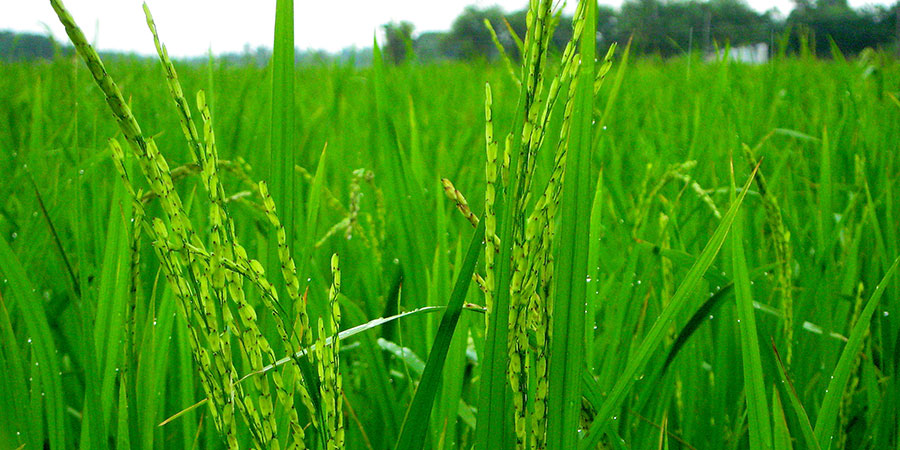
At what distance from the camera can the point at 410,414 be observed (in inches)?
14.5

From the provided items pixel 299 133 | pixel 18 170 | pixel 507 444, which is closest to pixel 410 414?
pixel 507 444

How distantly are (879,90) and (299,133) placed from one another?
1955 mm

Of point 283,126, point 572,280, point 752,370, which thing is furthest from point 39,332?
point 752,370

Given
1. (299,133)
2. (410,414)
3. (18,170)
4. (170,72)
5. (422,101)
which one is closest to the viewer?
(170,72)

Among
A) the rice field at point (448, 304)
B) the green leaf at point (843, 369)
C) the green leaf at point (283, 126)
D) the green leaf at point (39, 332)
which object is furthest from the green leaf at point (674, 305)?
the green leaf at point (39, 332)

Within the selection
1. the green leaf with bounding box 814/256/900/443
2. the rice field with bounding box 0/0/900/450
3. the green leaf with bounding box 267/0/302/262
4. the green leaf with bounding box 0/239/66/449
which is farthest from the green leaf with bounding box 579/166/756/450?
the green leaf with bounding box 0/239/66/449

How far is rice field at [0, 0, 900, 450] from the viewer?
284mm

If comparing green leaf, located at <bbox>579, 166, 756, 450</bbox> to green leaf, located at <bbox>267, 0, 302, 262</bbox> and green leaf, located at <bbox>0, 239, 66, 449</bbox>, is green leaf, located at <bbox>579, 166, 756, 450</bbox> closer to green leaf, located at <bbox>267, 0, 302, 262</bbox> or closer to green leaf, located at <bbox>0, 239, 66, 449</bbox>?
green leaf, located at <bbox>267, 0, 302, 262</bbox>

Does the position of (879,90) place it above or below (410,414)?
above

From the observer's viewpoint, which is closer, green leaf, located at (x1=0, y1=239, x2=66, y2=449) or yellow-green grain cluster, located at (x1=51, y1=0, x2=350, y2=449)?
yellow-green grain cluster, located at (x1=51, y1=0, x2=350, y2=449)

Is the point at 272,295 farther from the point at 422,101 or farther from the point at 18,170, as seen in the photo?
the point at 422,101

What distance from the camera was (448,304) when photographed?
35 centimetres

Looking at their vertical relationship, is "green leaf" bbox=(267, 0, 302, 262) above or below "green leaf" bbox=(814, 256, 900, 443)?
above

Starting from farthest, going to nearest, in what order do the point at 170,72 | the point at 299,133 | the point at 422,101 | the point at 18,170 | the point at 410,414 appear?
the point at 422,101 → the point at 299,133 → the point at 18,170 → the point at 410,414 → the point at 170,72
